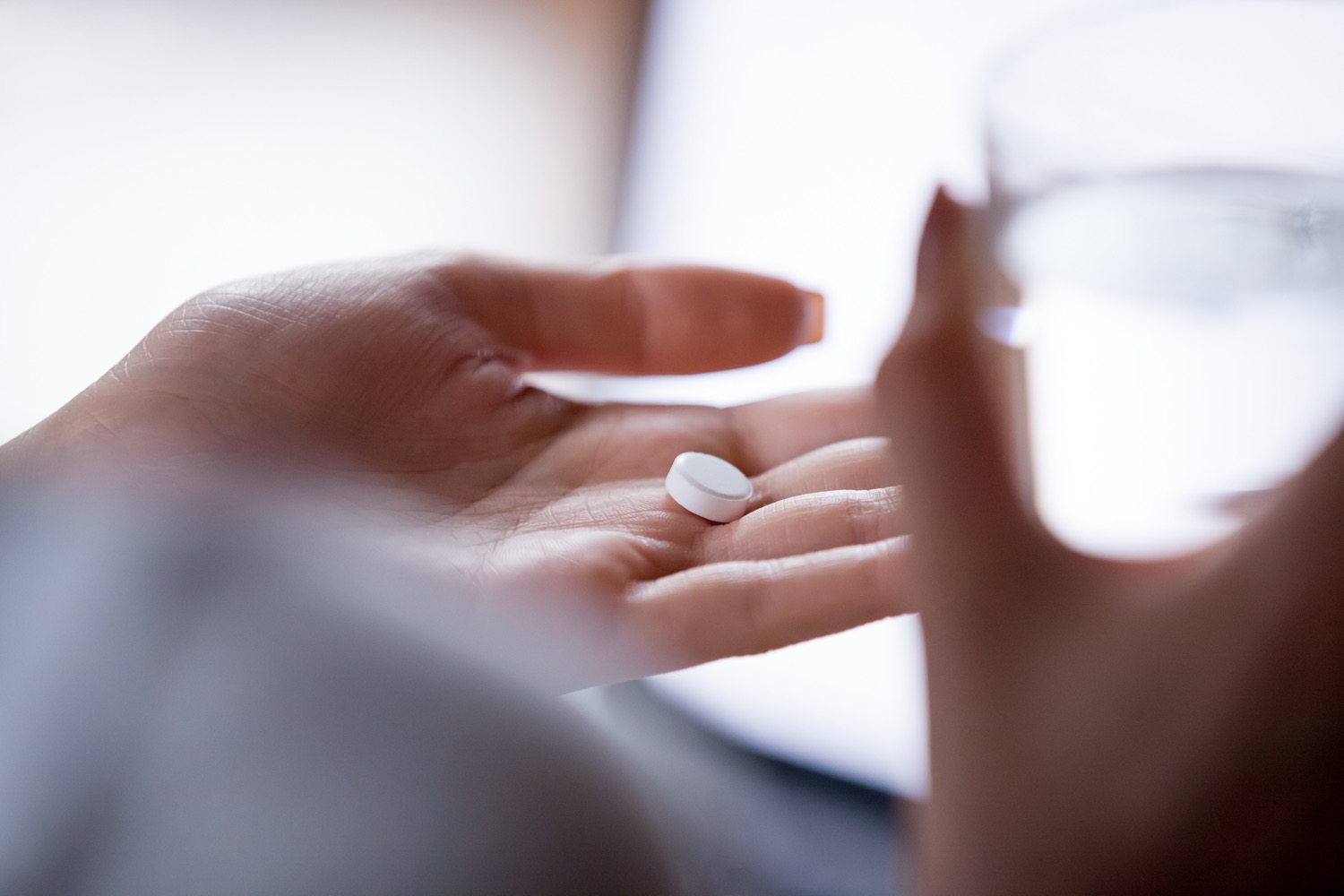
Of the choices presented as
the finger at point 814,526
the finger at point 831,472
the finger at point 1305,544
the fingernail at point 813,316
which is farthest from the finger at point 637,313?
the finger at point 1305,544

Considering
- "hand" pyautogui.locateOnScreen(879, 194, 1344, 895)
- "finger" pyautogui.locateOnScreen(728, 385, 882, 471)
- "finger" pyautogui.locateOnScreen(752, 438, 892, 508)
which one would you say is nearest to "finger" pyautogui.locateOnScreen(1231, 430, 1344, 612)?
"hand" pyautogui.locateOnScreen(879, 194, 1344, 895)

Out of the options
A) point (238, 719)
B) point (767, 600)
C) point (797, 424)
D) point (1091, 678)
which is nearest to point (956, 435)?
point (1091, 678)

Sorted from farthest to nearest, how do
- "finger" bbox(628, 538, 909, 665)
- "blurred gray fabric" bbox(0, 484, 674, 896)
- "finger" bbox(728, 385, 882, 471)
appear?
"finger" bbox(728, 385, 882, 471) → "blurred gray fabric" bbox(0, 484, 674, 896) → "finger" bbox(628, 538, 909, 665)

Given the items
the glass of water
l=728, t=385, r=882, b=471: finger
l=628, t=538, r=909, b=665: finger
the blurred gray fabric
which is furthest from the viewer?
l=728, t=385, r=882, b=471: finger

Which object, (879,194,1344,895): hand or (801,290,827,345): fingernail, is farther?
(801,290,827,345): fingernail

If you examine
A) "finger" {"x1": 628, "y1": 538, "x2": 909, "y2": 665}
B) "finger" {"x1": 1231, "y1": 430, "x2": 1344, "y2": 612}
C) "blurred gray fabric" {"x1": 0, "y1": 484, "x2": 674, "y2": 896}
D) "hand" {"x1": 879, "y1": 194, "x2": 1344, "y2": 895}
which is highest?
"finger" {"x1": 1231, "y1": 430, "x2": 1344, "y2": 612}

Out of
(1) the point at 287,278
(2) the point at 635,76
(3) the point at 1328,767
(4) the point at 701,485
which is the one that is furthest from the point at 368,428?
(2) the point at 635,76

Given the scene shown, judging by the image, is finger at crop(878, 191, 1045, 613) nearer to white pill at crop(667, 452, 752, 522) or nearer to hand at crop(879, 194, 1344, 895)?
hand at crop(879, 194, 1344, 895)

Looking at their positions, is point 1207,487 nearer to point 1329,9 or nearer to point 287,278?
point 1329,9
